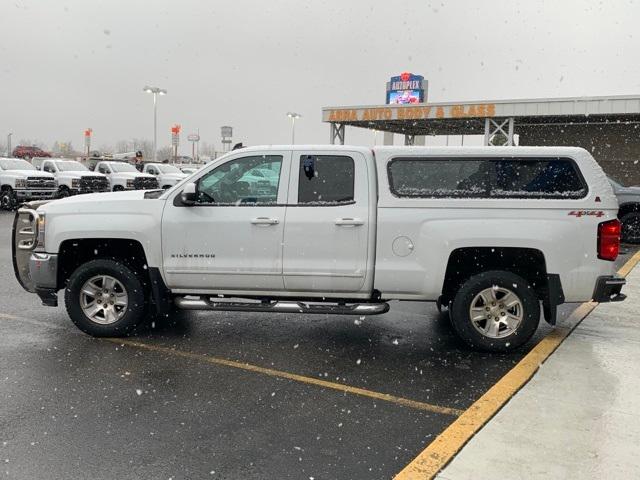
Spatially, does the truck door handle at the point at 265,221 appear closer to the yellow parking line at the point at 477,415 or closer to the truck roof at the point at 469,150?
the truck roof at the point at 469,150

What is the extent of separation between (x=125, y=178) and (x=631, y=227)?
19.7 meters

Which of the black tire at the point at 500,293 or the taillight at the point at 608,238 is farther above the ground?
the taillight at the point at 608,238

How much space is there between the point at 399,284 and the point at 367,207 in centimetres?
78

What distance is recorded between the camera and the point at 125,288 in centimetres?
585

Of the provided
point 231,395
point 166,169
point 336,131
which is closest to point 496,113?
point 336,131

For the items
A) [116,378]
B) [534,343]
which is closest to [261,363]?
[116,378]

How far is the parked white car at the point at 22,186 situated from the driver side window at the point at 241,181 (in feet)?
58.6

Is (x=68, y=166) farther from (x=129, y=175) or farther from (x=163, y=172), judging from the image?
(x=163, y=172)

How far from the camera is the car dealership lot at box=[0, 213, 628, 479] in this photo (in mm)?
3461

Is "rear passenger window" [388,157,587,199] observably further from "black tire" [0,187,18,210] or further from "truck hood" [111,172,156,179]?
"truck hood" [111,172,156,179]

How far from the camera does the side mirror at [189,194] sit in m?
5.56

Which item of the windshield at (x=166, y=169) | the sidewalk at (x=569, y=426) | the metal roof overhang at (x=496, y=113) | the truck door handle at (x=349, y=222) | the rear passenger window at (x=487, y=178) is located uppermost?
the metal roof overhang at (x=496, y=113)

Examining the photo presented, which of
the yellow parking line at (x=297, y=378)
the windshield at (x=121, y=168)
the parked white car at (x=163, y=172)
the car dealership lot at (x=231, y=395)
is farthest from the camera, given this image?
the parked white car at (x=163, y=172)

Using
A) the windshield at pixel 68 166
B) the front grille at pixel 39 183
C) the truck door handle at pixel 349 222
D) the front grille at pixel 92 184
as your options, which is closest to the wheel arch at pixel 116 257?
the truck door handle at pixel 349 222
